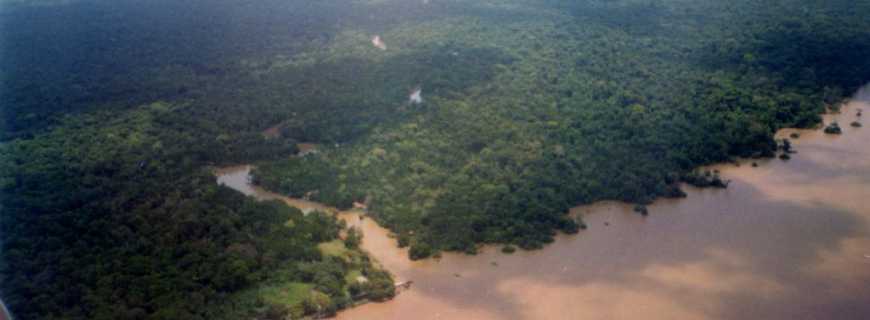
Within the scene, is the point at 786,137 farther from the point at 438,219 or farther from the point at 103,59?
the point at 103,59

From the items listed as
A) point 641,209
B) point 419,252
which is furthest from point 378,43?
point 419,252

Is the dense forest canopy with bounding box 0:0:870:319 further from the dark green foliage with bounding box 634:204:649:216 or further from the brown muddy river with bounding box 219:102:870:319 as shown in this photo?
the brown muddy river with bounding box 219:102:870:319

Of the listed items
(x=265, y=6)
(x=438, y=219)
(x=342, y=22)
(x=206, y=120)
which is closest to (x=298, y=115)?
(x=206, y=120)

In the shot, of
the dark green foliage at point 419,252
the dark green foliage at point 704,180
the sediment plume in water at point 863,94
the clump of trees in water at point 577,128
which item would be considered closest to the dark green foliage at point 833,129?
the clump of trees in water at point 577,128

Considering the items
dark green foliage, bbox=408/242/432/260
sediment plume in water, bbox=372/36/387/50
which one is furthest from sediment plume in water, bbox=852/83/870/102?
dark green foliage, bbox=408/242/432/260

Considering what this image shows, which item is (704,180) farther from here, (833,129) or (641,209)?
(833,129)

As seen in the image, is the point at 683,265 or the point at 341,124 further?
the point at 341,124

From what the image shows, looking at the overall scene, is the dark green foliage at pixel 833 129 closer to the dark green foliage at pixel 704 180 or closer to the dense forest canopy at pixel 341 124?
the dense forest canopy at pixel 341 124
